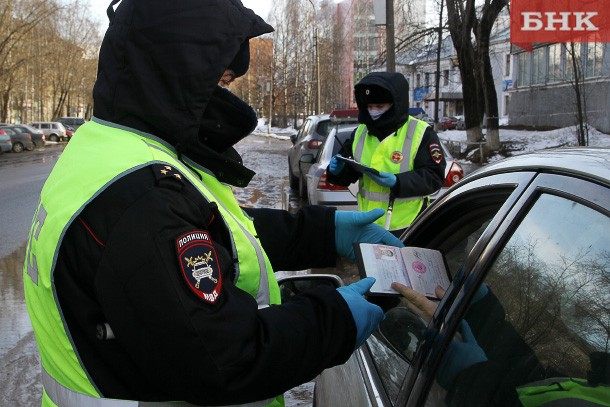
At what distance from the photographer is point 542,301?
1.42 m

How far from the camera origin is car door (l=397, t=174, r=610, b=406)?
49.4 inches

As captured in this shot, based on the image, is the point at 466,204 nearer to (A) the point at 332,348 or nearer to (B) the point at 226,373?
(A) the point at 332,348

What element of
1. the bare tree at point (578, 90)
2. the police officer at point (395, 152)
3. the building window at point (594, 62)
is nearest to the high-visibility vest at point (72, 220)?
the police officer at point (395, 152)

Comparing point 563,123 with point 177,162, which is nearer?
point 177,162

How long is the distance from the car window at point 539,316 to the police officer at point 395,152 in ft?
8.97

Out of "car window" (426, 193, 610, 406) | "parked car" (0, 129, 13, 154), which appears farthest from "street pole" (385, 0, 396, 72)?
"parked car" (0, 129, 13, 154)

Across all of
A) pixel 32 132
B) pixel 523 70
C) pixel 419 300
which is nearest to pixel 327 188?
pixel 419 300

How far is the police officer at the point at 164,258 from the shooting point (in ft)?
4.21

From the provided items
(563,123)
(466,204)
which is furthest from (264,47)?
(466,204)

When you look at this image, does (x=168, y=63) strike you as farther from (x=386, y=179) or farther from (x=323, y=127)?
(x=323, y=127)

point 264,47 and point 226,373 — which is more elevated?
point 264,47

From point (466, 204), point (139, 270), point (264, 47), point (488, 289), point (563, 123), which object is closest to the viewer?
point (139, 270)

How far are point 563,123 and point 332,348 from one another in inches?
1276

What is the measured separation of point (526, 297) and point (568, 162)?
0.30 metres
